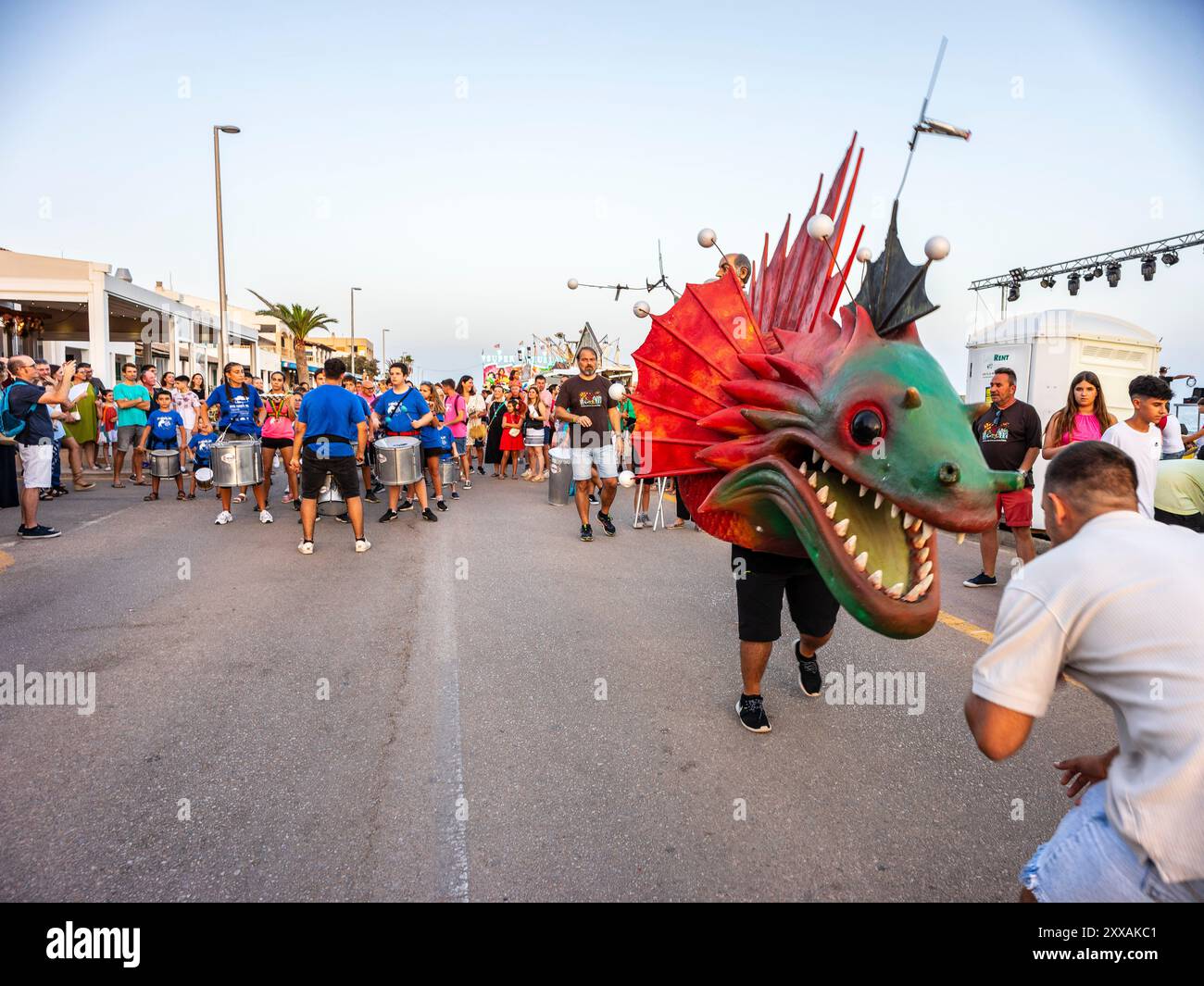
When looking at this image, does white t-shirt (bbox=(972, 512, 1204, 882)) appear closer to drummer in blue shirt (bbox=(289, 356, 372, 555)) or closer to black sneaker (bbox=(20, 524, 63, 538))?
drummer in blue shirt (bbox=(289, 356, 372, 555))

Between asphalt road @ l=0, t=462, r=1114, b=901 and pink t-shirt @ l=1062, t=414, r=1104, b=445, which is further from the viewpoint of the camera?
pink t-shirt @ l=1062, t=414, r=1104, b=445

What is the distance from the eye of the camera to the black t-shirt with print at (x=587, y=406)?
735cm

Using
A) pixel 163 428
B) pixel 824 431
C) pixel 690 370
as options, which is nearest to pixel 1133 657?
pixel 824 431

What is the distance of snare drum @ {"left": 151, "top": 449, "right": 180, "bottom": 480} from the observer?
939 centimetres

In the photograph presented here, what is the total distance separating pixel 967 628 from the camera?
4.62 meters

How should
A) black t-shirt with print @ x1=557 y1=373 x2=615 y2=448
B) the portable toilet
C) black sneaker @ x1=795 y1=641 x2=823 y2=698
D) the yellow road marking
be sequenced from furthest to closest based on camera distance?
the portable toilet
black t-shirt with print @ x1=557 y1=373 x2=615 y2=448
the yellow road marking
black sneaker @ x1=795 y1=641 x2=823 y2=698

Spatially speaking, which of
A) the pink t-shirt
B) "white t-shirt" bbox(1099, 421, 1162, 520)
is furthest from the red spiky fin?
the pink t-shirt

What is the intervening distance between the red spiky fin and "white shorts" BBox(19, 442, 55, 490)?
7001mm

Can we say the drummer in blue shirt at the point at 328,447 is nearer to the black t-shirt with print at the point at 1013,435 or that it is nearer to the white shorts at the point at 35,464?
the white shorts at the point at 35,464

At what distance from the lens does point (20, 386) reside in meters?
6.74

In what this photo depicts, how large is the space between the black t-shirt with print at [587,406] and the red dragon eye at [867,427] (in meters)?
5.25

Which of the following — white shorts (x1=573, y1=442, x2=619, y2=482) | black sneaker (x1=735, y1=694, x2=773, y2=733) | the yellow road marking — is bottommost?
the yellow road marking
